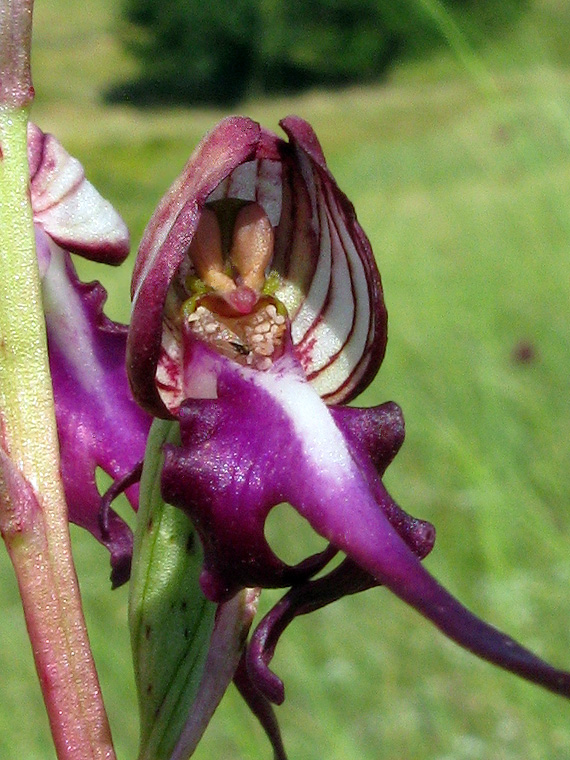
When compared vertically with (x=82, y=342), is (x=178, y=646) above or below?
below

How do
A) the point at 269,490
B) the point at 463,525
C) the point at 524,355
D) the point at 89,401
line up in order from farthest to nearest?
the point at 524,355, the point at 463,525, the point at 89,401, the point at 269,490

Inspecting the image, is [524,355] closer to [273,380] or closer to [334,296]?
[334,296]

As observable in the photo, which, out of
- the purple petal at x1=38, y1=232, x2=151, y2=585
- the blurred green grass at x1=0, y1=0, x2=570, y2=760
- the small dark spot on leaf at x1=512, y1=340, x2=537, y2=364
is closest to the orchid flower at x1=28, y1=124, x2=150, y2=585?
the purple petal at x1=38, y1=232, x2=151, y2=585

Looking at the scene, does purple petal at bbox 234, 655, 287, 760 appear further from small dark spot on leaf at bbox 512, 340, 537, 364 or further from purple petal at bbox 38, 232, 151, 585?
small dark spot on leaf at bbox 512, 340, 537, 364

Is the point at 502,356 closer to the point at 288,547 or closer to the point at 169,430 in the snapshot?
the point at 288,547

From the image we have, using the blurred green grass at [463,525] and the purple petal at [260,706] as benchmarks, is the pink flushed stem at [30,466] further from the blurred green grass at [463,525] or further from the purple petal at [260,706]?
the blurred green grass at [463,525]

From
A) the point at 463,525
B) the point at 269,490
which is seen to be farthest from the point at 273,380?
the point at 463,525

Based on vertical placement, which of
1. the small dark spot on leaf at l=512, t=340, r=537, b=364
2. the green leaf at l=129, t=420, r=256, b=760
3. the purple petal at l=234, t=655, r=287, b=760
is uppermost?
the green leaf at l=129, t=420, r=256, b=760
